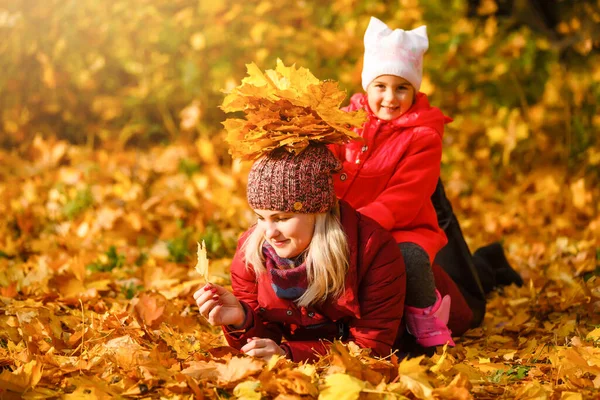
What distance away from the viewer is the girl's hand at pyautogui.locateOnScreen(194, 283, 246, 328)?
262 cm

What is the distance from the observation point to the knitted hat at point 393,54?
3119mm

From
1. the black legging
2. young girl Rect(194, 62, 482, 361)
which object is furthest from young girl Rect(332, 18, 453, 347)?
the black legging

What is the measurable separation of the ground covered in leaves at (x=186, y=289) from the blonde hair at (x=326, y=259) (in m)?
0.23

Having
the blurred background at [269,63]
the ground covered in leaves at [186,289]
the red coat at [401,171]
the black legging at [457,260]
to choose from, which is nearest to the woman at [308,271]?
the ground covered in leaves at [186,289]

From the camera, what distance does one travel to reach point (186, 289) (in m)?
3.66

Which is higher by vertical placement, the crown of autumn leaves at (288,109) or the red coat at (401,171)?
the crown of autumn leaves at (288,109)

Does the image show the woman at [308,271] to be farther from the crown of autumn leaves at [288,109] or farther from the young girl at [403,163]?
the young girl at [403,163]

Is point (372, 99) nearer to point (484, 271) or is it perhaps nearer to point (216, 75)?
point (484, 271)

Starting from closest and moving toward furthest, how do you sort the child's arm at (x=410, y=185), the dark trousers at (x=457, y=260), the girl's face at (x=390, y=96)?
the child's arm at (x=410, y=185)
the girl's face at (x=390, y=96)
the dark trousers at (x=457, y=260)

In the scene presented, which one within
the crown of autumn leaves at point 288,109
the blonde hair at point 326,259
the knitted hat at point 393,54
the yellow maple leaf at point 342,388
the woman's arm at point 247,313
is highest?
the knitted hat at point 393,54

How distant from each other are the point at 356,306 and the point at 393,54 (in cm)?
101

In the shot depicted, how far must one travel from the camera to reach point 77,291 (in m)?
3.64

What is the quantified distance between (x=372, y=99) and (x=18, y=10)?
165 inches

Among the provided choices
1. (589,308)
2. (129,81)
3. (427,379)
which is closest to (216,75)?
(129,81)
